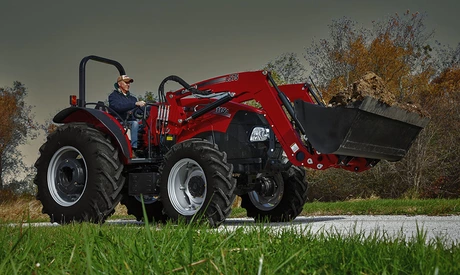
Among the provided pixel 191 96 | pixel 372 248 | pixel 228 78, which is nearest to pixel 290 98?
pixel 228 78

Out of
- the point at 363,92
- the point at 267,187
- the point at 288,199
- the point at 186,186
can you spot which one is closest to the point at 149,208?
the point at 186,186

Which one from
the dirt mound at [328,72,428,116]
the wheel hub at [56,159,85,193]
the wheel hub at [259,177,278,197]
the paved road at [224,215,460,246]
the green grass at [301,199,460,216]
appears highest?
the dirt mound at [328,72,428,116]

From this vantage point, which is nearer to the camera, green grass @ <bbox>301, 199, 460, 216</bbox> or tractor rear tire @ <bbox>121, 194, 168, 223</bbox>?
tractor rear tire @ <bbox>121, 194, 168, 223</bbox>

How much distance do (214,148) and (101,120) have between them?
6.35ft

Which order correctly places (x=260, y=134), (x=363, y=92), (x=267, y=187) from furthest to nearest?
1. (x=267, y=187)
2. (x=260, y=134)
3. (x=363, y=92)

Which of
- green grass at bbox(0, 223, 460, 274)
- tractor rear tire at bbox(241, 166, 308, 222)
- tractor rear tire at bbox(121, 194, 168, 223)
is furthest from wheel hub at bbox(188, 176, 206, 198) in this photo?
green grass at bbox(0, 223, 460, 274)

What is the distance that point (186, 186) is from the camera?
7.98 metres

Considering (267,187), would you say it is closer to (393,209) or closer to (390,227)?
(390,227)

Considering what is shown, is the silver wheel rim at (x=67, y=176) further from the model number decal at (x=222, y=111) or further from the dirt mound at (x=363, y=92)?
the dirt mound at (x=363, y=92)

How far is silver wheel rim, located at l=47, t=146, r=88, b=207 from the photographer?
28.4 feet

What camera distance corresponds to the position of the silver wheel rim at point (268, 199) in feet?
30.0

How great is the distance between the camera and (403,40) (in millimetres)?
23719

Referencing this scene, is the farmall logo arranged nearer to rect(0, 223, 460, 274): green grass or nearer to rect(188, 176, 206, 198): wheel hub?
rect(188, 176, 206, 198): wheel hub

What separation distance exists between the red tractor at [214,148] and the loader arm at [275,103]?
A: 0.01 m
